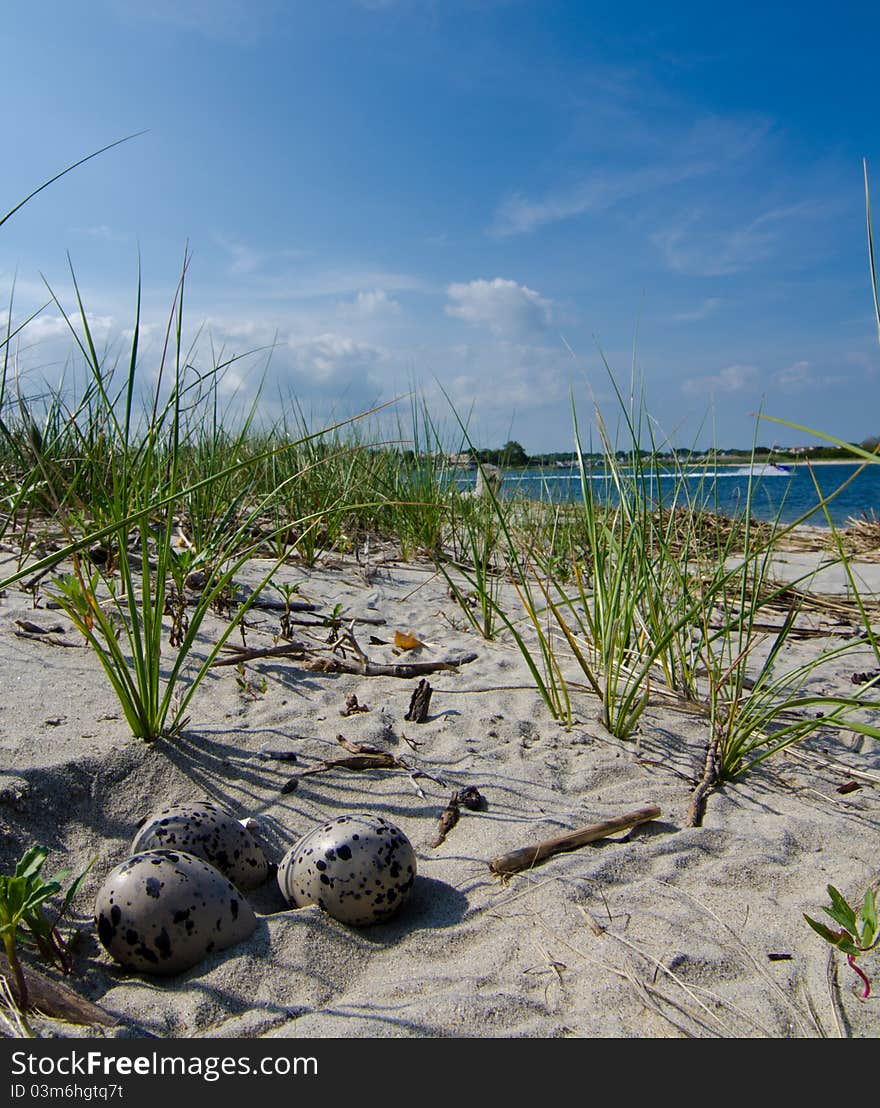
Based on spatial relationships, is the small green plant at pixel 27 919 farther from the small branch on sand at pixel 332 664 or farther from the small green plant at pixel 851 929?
the small branch on sand at pixel 332 664

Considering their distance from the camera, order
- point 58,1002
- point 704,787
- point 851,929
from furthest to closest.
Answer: point 704,787 < point 851,929 < point 58,1002

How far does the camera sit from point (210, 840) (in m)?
1.76

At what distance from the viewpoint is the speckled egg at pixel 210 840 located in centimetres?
174

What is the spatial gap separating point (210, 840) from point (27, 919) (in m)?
0.43

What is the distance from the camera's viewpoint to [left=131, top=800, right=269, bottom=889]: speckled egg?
5.72ft

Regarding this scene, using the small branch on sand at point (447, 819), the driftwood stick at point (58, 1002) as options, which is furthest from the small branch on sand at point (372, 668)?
the driftwood stick at point (58, 1002)

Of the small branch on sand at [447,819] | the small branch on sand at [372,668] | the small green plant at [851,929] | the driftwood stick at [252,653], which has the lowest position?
the small branch on sand at [447,819]

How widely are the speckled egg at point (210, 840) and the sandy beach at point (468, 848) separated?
0.29 ft

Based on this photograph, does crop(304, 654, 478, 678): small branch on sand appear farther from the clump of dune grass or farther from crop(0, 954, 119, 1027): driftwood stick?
crop(0, 954, 119, 1027): driftwood stick

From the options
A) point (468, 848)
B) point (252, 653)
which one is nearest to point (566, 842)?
point (468, 848)

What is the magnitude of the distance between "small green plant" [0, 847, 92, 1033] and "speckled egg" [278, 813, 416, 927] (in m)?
0.47

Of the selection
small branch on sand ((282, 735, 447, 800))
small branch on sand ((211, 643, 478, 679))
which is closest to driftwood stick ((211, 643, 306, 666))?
small branch on sand ((211, 643, 478, 679))

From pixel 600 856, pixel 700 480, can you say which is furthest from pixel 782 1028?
pixel 700 480

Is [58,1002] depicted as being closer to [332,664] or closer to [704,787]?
[704,787]
